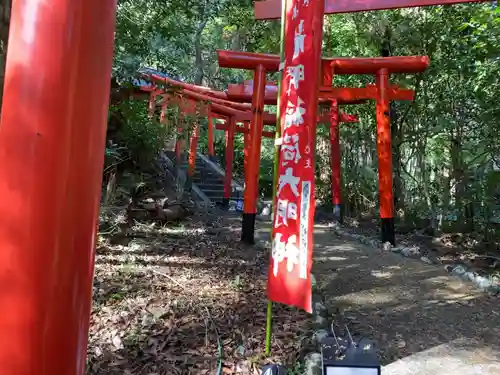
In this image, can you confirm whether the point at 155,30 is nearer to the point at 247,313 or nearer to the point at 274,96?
the point at 274,96

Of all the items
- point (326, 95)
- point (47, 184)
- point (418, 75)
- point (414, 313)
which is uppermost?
point (418, 75)

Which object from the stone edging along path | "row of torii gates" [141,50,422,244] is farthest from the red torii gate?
the stone edging along path

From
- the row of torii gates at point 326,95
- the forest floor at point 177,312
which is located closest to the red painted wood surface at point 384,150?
the row of torii gates at point 326,95

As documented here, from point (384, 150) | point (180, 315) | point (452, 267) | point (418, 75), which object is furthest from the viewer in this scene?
point (418, 75)

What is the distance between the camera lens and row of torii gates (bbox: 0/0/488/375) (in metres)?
0.74

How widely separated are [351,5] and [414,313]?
14.4 feet

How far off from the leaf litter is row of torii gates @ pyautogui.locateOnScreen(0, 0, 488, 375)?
1998 millimetres

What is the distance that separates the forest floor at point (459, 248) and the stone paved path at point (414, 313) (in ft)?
2.41

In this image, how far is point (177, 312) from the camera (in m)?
3.32

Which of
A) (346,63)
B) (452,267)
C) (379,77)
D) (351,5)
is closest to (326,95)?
(346,63)

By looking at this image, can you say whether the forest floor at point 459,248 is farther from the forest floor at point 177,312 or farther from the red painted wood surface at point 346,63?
the forest floor at point 177,312

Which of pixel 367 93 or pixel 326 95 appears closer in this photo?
pixel 326 95

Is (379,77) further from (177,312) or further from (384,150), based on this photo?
(177,312)

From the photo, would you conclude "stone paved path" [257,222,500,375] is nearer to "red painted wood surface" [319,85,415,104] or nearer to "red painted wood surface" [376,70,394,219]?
"red painted wood surface" [376,70,394,219]
